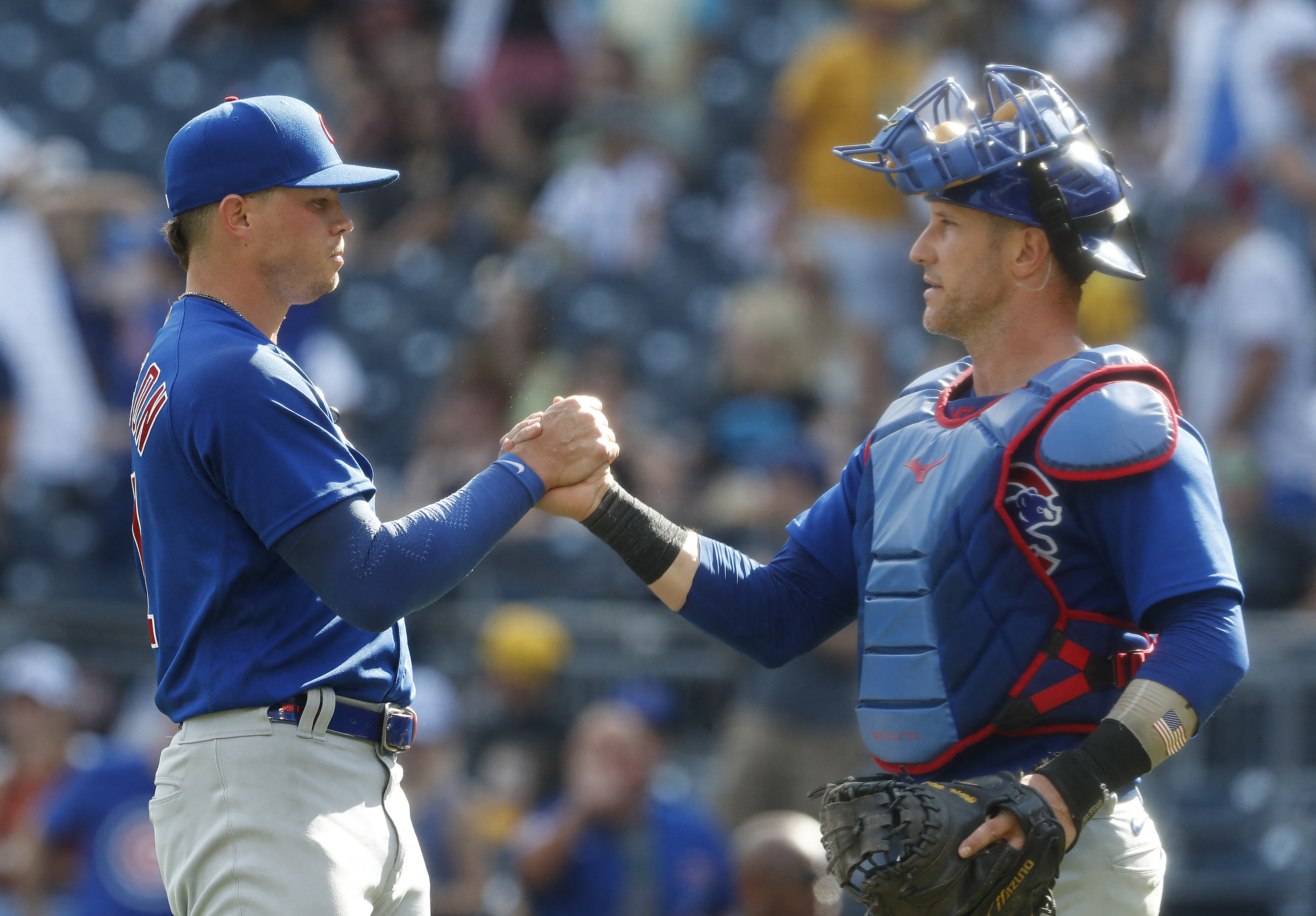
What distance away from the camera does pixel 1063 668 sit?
8.59 ft

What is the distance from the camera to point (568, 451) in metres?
2.89

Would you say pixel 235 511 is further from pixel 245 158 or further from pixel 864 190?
pixel 864 190

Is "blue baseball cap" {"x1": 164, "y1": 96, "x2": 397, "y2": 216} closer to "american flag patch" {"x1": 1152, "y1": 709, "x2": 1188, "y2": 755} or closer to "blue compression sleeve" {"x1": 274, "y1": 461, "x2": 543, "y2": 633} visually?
"blue compression sleeve" {"x1": 274, "y1": 461, "x2": 543, "y2": 633}

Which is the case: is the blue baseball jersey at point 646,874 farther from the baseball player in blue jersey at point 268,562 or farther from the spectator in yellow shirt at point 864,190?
the spectator in yellow shirt at point 864,190

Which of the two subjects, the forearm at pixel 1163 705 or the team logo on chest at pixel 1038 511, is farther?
the team logo on chest at pixel 1038 511

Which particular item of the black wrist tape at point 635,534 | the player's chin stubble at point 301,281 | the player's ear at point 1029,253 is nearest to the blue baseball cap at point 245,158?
the player's chin stubble at point 301,281

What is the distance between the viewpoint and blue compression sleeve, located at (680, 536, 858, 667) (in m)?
3.06

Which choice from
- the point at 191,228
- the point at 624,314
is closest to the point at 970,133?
the point at 191,228

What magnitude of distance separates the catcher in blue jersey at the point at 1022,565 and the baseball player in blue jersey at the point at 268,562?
0.45 metres

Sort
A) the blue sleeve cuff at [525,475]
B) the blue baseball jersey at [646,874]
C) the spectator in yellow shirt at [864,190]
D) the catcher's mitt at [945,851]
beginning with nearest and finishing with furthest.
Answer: the catcher's mitt at [945,851], the blue sleeve cuff at [525,475], the blue baseball jersey at [646,874], the spectator in yellow shirt at [864,190]

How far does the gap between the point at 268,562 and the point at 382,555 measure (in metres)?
0.22

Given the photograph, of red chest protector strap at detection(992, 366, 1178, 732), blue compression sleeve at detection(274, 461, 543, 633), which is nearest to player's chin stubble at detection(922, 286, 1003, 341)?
red chest protector strap at detection(992, 366, 1178, 732)

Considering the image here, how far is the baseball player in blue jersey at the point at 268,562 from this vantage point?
254cm

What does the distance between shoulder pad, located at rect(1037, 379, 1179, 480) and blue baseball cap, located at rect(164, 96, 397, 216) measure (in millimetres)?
1247
